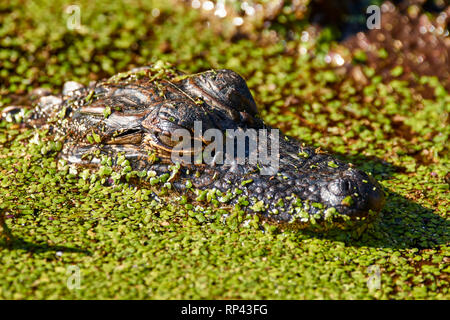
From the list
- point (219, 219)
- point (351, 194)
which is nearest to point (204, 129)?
point (219, 219)

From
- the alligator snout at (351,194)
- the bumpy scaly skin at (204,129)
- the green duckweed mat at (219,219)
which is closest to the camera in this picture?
the green duckweed mat at (219,219)

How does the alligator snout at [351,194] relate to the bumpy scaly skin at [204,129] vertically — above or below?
below

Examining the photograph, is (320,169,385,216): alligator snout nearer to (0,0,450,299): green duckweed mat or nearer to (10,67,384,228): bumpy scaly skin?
(10,67,384,228): bumpy scaly skin

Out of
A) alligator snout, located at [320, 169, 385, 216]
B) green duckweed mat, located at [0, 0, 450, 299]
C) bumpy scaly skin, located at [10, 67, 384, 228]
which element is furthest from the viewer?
bumpy scaly skin, located at [10, 67, 384, 228]

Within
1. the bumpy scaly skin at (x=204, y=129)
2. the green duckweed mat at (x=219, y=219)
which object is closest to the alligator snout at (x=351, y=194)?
→ the bumpy scaly skin at (x=204, y=129)

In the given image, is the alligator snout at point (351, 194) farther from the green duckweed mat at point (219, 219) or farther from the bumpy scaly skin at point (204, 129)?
the green duckweed mat at point (219, 219)

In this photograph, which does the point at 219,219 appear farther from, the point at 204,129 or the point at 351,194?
the point at 351,194

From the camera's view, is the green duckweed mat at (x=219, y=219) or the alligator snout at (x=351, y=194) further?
the alligator snout at (x=351, y=194)

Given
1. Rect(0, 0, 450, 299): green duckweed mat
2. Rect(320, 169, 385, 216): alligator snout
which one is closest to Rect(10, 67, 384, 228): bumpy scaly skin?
Rect(320, 169, 385, 216): alligator snout
